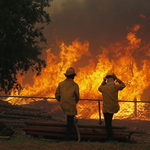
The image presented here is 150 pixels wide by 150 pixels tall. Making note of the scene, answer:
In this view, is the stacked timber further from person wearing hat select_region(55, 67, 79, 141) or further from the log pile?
the log pile

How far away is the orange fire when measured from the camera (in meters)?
23.4

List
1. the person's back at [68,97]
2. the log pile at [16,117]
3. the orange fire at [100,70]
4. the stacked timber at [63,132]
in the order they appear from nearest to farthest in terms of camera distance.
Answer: the person's back at [68,97] → the stacked timber at [63,132] → the log pile at [16,117] → the orange fire at [100,70]

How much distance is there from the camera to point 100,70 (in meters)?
24.6

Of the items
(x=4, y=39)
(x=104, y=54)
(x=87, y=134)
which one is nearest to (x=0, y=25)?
(x=4, y=39)

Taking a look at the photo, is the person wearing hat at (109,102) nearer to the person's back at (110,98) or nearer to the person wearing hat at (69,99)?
the person's back at (110,98)

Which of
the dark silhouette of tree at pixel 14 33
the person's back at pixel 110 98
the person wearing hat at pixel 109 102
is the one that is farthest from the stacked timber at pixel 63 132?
the dark silhouette of tree at pixel 14 33

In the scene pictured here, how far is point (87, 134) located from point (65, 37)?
25.0 meters

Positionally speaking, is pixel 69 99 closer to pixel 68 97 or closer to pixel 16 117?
pixel 68 97

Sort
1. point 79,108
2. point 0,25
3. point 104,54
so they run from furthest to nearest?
point 104,54, point 79,108, point 0,25

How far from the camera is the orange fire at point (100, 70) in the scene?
76.7 feet

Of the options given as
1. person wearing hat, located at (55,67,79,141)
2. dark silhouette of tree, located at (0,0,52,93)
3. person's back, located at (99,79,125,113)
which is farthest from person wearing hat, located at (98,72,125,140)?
dark silhouette of tree, located at (0,0,52,93)

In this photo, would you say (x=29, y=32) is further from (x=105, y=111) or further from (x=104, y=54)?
(x=104, y=54)

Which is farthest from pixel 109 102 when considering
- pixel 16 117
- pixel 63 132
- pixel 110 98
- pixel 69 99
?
pixel 16 117

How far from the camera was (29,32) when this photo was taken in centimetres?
1366
